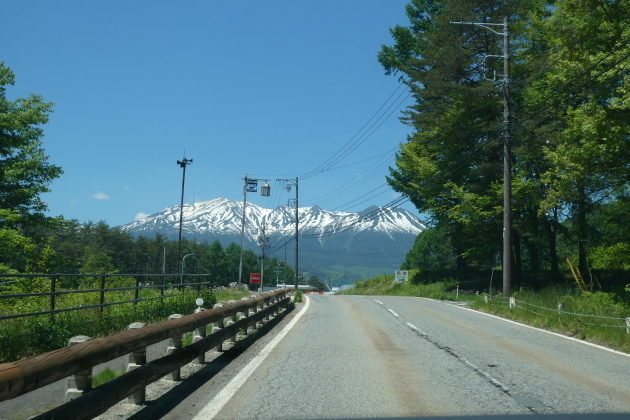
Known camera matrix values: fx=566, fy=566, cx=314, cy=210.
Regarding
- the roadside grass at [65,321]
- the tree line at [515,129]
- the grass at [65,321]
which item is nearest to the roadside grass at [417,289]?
the tree line at [515,129]

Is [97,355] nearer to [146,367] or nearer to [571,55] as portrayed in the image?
[146,367]

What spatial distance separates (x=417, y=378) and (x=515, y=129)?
26.8m

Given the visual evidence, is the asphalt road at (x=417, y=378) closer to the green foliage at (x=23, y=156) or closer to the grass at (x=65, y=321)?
the grass at (x=65, y=321)

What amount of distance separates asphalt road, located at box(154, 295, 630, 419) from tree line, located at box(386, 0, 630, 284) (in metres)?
13.2

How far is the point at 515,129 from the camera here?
1259 inches

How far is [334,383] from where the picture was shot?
7.71m

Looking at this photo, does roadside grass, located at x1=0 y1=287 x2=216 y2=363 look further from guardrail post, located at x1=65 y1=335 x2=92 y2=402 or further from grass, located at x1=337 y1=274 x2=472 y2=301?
grass, located at x1=337 y1=274 x2=472 y2=301

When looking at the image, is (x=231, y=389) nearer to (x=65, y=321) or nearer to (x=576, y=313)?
(x=65, y=321)

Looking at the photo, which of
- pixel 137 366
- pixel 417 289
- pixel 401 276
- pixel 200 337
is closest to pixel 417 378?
pixel 200 337

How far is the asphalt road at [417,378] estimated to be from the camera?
20.7 ft

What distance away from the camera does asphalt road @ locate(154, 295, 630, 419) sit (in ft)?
20.7

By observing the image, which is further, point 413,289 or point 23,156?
point 413,289

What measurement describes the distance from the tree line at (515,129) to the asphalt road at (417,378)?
13.2m

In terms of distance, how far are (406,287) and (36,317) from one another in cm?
4381
